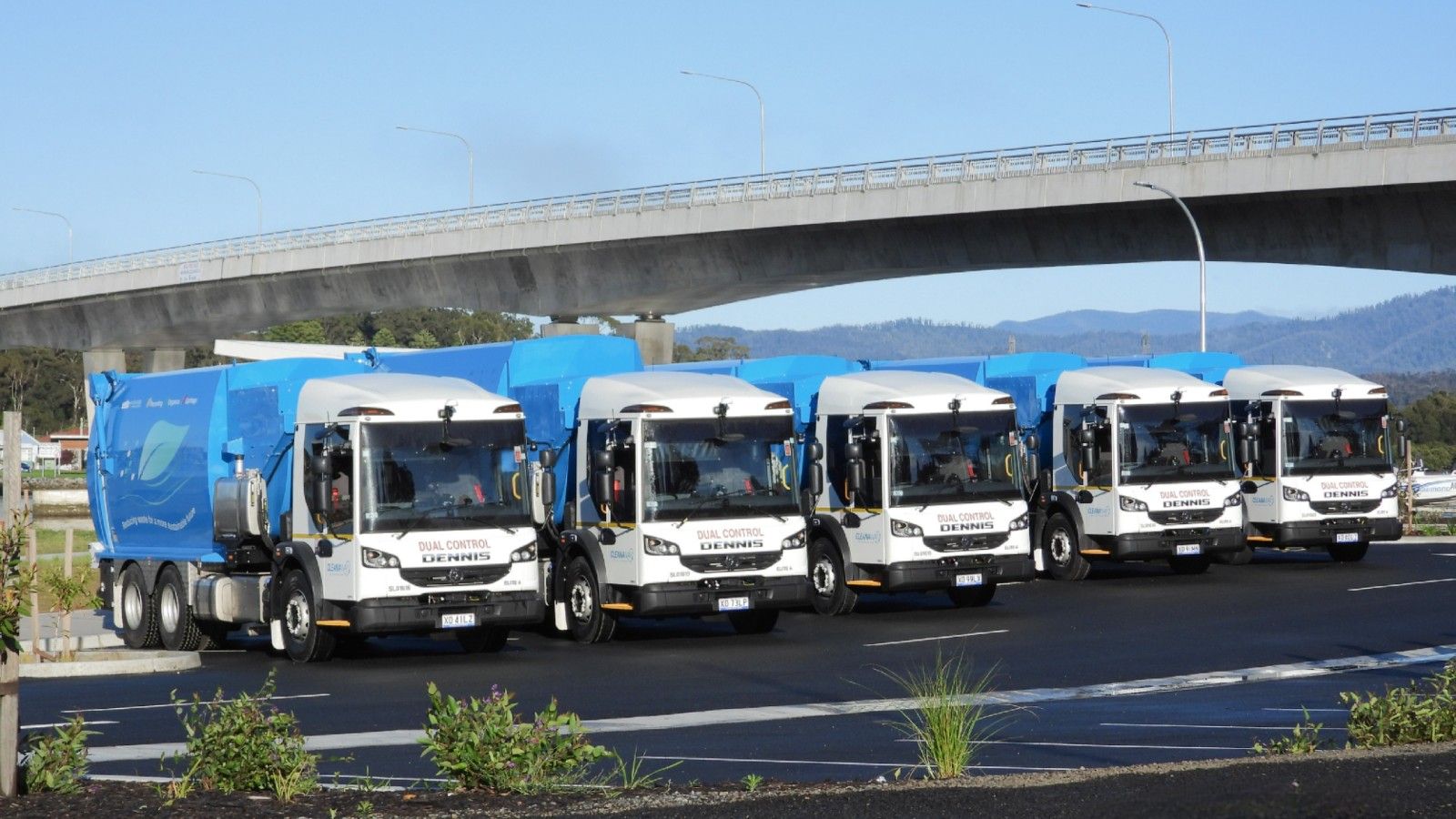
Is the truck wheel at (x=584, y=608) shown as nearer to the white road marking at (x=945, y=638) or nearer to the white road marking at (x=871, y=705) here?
the white road marking at (x=945, y=638)

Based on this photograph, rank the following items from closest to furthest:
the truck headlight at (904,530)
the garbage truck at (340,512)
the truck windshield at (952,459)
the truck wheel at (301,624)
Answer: the garbage truck at (340,512) < the truck wheel at (301,624) < the truck headlight at (904,530) < the truck windshield at (952,459)

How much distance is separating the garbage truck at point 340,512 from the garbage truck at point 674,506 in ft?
3.32

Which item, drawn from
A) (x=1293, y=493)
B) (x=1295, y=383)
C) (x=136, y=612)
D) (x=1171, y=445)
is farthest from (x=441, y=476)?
(x=1295, y=383)

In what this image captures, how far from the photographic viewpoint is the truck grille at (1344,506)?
95.5 feet

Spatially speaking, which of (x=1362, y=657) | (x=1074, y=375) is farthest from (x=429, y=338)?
(x=1362, y=657)

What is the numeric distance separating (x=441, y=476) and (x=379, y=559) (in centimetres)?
113

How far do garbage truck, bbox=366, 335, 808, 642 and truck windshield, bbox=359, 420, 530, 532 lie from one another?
570 millimetres

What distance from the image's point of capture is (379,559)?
19500mm

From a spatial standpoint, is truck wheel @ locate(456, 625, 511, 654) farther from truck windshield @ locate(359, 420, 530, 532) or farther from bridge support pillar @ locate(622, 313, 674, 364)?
bridge support pillar @ locate(622, 313, 674, 364)

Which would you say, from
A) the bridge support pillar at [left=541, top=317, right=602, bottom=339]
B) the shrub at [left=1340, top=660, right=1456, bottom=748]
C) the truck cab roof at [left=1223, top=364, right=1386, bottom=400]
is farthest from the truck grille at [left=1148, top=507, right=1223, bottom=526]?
the bridge support pillar at [left=541, top=317, right=602, bottom=339]

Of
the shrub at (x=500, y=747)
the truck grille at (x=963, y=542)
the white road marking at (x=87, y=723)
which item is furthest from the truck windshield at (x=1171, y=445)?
the shrub at (x=500, y=747)

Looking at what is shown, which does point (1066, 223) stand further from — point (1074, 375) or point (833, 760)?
point (833, 760)

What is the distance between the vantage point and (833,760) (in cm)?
1177

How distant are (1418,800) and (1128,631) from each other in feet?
43.0
